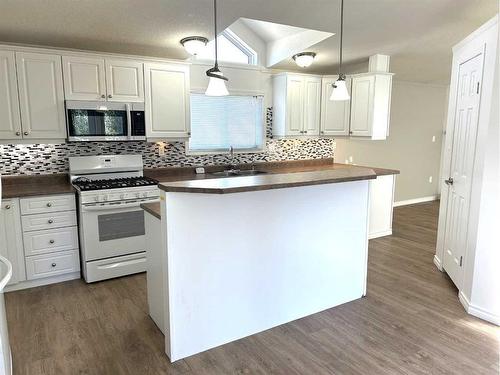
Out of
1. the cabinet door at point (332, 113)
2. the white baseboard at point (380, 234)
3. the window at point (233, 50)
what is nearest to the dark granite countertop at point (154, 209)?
the window at point (233, 50)

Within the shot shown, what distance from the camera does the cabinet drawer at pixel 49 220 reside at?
3.20 meters

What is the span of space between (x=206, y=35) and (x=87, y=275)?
8.53 ft

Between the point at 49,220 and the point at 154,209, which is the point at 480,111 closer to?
the point at 154,209

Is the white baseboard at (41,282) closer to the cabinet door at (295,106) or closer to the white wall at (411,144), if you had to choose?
the cabinet door at (295,106)

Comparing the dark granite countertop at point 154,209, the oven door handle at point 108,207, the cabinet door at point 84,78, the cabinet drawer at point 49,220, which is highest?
the cabinet door at point 84,78

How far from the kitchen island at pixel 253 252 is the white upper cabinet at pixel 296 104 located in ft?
7.22

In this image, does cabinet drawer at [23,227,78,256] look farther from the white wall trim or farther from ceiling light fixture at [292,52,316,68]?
the white wall trim

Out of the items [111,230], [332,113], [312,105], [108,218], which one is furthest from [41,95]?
Answer: [332,113]

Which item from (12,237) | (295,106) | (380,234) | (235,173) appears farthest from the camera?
(295,106)

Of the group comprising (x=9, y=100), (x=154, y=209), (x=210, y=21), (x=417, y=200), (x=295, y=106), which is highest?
(x=210, y=21)

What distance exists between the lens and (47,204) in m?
3.26

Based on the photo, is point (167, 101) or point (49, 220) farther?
point (167, 101)

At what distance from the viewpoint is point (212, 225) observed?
230 cm

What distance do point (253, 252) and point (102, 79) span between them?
2389mm
